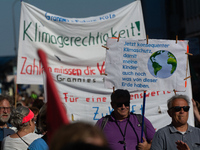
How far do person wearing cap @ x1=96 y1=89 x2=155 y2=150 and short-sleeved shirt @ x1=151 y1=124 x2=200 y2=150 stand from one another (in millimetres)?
449

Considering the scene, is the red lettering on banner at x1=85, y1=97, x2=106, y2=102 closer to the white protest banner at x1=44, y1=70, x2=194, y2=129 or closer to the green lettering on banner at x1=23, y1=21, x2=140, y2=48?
the white protest banner at x1=44, y1=70, x2=194, y2=129

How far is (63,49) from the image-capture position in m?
5.79

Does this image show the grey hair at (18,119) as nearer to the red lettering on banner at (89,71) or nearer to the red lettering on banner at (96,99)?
the red lettering on banner at (96,99)

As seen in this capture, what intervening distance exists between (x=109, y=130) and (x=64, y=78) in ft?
6.55

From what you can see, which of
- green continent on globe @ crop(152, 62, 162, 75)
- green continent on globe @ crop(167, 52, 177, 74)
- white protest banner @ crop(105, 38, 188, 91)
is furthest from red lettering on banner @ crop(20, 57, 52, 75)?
green continent on globe @ crop(167, 52, 177, 74)

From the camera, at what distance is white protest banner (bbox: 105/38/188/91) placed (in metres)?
4.22

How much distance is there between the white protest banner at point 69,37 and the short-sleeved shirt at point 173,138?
251cm

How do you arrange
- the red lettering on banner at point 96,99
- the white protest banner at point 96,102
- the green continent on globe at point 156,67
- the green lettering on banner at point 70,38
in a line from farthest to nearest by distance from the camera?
the green lettering on banner at point 70,38
the red lettering on banner at point 96,99
the white protest banner at point 96,102
the green continent on globe at point 156,67

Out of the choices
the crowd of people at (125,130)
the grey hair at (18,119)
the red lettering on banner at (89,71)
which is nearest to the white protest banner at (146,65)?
the crowd of people at (125,130)

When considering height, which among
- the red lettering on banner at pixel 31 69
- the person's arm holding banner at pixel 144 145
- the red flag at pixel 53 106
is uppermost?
the red lettering on banner at pixel 31 69

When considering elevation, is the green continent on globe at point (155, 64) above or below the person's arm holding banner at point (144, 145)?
above

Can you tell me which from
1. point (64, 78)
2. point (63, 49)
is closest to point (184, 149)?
point (64, 78)

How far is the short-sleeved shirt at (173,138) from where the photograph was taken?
324cm

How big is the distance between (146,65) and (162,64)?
0.20 m
